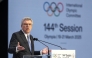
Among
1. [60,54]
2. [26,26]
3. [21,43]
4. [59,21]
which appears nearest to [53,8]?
[59,21]

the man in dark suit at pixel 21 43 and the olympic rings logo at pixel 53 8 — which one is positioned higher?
the olympic rings logo at pixel 53 8

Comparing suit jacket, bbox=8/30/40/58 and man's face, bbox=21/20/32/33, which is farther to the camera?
man's face, bbox=21/20/32/33

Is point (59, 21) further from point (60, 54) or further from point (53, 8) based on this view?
point (60, 54)

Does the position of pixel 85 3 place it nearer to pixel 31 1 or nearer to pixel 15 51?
pixel 31 1

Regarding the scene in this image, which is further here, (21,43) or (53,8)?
(53,8)

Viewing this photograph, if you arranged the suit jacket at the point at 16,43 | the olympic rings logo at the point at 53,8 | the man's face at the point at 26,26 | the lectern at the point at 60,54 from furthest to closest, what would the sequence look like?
the olympic rings logo at the point at 53,8
the man's face at the point at 26,26
the suit jacket at the point at 16,43
the lectern at the point at 60,54

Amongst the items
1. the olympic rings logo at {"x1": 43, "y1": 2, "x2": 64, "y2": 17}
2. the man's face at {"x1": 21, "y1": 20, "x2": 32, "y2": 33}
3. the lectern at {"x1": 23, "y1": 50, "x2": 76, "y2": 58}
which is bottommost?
the lectern at {"x1": 23, "y1": 50, "x2": 76, "y2": 58}

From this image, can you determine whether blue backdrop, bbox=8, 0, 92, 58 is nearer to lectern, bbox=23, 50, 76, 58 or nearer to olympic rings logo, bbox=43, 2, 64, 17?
olympic rings logo, bbox=43, 2, 64, 17

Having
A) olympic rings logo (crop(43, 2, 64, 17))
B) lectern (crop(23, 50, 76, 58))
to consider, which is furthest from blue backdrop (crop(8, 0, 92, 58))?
lectern (crop(23, 50, 76, 58))

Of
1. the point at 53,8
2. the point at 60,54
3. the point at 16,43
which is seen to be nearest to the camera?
the point at 60,54

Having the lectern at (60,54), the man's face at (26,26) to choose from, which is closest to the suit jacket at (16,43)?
the man's face at (26,26)

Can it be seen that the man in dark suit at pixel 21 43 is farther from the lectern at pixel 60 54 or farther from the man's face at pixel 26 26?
the lectern at pixel 60 54

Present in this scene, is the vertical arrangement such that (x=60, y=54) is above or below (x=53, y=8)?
below
